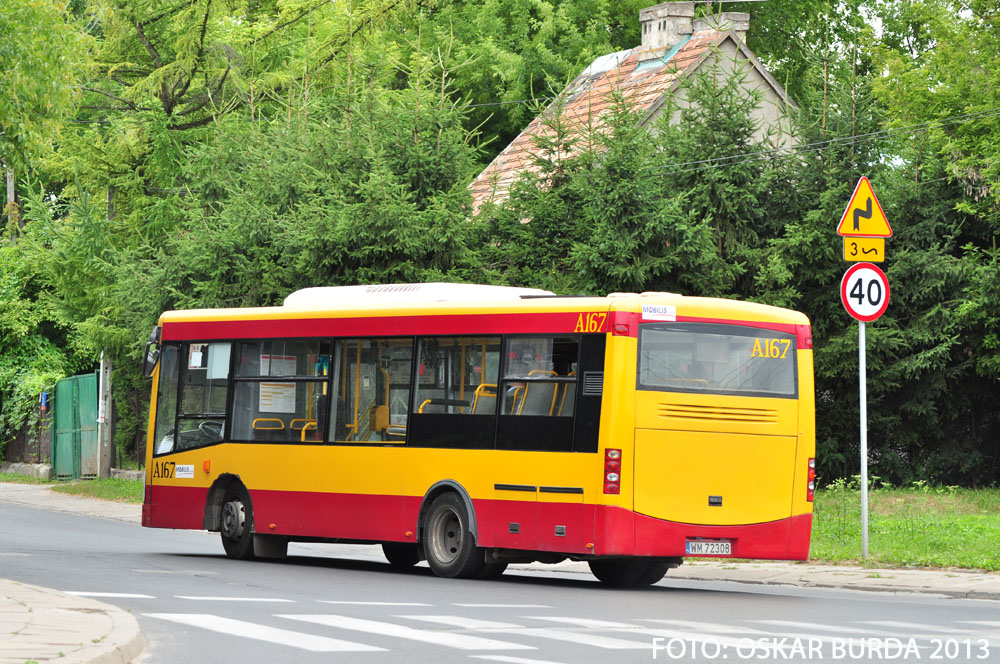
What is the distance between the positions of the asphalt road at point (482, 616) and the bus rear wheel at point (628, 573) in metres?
0.23

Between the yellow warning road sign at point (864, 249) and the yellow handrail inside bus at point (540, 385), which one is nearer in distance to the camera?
the yellow handrail inside bus at point (540, 385)

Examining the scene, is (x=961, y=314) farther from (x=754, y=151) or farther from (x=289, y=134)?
(x=289, y=134)

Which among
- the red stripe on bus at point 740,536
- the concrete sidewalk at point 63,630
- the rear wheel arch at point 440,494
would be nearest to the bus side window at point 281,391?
the rear wheel arch at point 440,494

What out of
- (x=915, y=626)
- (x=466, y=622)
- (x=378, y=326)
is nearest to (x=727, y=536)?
(x=915, y=626)

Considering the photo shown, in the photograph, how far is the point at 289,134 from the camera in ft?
98.7

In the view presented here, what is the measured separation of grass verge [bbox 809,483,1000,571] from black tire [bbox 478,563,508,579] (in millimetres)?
3913

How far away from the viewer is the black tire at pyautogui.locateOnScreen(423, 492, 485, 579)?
16.9 m

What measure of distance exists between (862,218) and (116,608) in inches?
398

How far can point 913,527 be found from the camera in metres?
Answer: 20.3

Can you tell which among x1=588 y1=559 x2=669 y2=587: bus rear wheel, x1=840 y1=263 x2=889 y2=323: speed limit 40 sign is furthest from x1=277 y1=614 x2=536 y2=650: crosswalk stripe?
x1=840 y1=263 x2=889 y2=323: speed limit 40 sign

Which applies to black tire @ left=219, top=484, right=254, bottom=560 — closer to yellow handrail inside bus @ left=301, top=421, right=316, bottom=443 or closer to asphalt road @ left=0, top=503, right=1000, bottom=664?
asphalt road @ left=0, top=503, right=1000, bottom=664

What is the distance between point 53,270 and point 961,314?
20.8 metres

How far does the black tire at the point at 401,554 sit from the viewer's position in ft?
65.2

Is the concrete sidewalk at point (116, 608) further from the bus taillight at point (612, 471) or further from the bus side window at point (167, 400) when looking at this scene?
the bus side window at point (167, 400)
